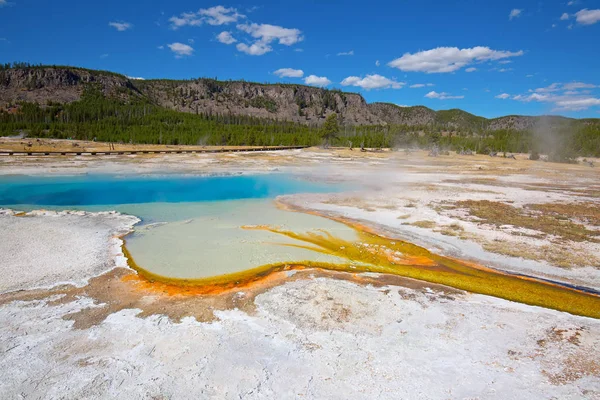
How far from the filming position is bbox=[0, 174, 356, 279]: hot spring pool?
9.36 meters

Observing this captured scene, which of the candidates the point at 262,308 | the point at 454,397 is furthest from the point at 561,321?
the point at 262,308

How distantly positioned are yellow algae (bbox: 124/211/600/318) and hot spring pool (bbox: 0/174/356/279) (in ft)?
1.15

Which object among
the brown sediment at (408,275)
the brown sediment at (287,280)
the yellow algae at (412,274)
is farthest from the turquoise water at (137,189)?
the brown sediment at (287,280)

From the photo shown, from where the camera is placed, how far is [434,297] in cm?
731

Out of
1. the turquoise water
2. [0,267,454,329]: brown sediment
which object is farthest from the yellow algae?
the turquoise water

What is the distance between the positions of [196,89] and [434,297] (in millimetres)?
197423

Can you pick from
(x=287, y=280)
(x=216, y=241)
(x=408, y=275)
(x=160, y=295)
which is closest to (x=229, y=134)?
(x=216, y=241)

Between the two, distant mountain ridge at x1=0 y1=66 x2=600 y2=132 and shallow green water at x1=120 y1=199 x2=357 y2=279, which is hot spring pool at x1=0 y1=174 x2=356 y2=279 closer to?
shallow green water at x1=120 y1=199 x2=357 y2=279

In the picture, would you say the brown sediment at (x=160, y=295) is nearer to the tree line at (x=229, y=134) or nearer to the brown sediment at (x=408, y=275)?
the brown sediment at (x=408, y=275)

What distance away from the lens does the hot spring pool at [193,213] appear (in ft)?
30.7

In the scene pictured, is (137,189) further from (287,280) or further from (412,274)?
(412,274)

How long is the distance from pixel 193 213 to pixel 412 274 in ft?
31.0

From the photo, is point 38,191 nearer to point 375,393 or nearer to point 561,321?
point 375,393

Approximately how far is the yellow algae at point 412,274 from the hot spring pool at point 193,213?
349mm
